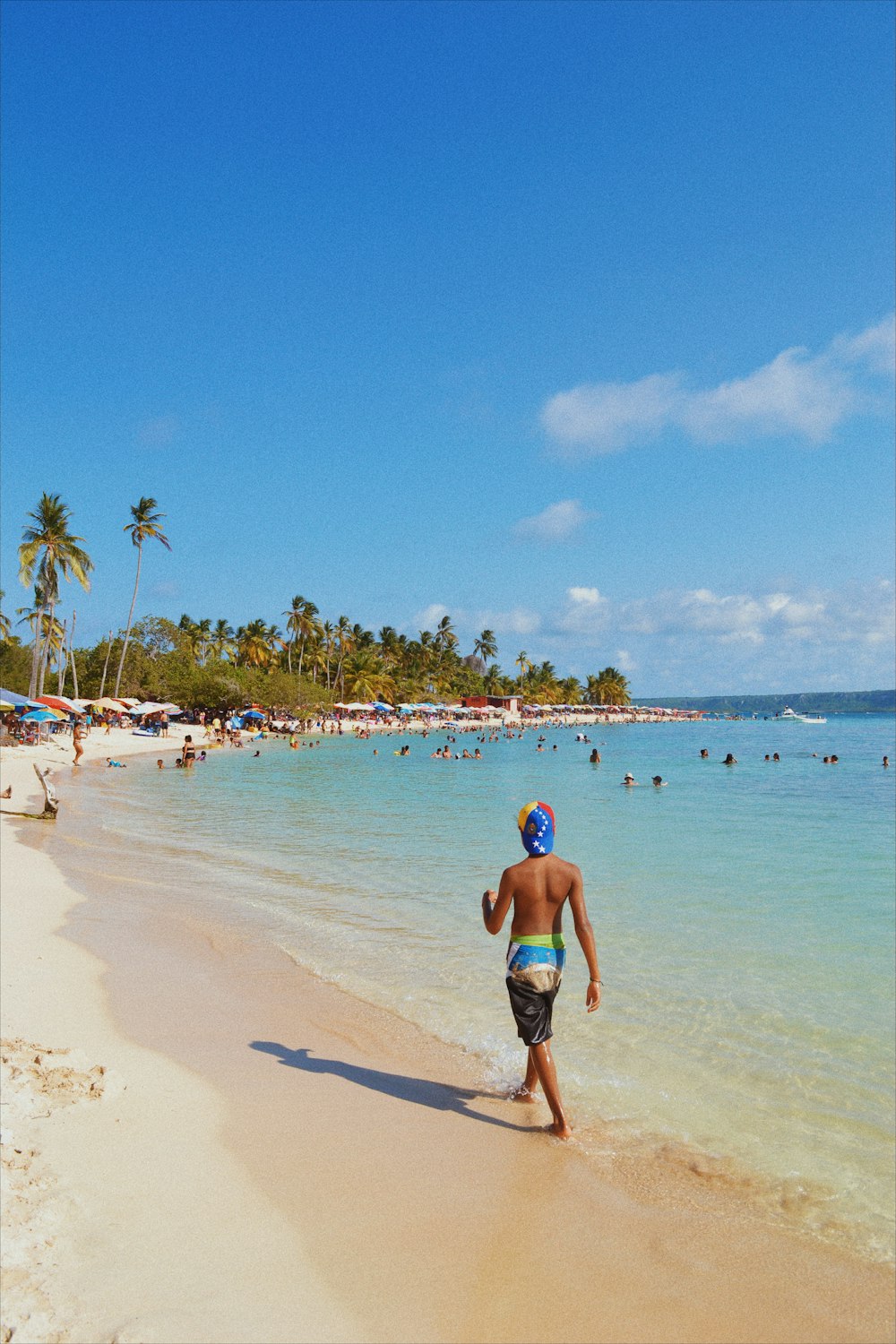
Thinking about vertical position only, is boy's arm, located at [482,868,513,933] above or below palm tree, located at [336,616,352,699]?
below

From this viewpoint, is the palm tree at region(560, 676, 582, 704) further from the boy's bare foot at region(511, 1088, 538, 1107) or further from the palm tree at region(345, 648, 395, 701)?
the boy's bare foot at region(511, 1088, 538, 1107)

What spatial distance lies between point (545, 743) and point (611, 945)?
61.9 meters

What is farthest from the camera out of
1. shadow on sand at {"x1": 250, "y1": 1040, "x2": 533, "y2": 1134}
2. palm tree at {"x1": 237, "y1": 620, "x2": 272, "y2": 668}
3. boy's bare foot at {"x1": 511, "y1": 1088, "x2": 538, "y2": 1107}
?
palm tree at {"x1": 237, "y1": 620, "x2": 272, "y2": 668}

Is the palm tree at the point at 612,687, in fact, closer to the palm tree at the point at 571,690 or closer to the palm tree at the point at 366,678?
the palm tree at the point at 571,690

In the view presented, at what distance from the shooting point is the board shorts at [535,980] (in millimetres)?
4270

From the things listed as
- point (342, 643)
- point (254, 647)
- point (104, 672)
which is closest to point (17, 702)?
point (104, 672)

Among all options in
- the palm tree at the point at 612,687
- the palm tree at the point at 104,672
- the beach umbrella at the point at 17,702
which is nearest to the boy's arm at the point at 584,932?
the beach umbrella at the point at 17,702

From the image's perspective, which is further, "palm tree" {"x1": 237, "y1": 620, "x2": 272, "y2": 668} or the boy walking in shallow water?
"palm tree" {"x1": 237, "y1": 620, "x2": 272, "y2": 668}

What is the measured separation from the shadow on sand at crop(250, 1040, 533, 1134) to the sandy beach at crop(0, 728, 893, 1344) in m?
0.02

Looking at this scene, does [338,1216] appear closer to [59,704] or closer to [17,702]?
[17,702]

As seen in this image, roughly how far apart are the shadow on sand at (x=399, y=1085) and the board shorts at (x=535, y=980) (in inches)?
34.0

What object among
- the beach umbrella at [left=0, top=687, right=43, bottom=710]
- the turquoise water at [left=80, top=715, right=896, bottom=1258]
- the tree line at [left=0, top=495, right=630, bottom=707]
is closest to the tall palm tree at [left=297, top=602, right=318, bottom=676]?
the tree line at [left=0, top=495, right=630, bottom=707]

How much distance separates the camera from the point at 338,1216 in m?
3.69

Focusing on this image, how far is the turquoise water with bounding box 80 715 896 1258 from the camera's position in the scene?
5.02m
